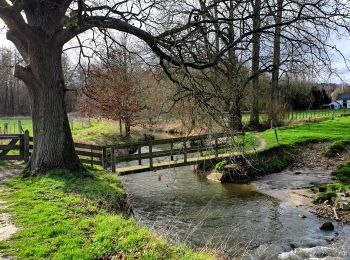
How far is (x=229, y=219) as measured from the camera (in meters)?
12.8

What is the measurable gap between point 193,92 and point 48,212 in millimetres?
4335

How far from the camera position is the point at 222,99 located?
981 cm

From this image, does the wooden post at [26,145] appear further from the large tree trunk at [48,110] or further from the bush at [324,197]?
the bush at [324,197]

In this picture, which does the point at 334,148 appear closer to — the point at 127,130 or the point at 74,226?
the point at 127,130

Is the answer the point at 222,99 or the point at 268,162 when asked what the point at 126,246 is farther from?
the point at 268,162

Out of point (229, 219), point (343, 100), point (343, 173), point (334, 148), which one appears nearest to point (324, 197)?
point (229, 219)

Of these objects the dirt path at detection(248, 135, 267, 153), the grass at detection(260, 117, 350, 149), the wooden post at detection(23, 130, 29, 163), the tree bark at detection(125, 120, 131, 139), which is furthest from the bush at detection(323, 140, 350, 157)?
the tree bark at detection(125, 120, 131, 139)

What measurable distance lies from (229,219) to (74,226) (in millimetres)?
6466

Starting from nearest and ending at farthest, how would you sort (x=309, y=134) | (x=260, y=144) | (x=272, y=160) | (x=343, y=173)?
(x=343, y=173)
(x=272, y=160)
(x=260, y=144)
(x=309, y=134)

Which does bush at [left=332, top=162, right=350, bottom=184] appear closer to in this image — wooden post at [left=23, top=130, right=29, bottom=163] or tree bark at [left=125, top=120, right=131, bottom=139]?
wooden post at [left=23, top=130, right=29, bottom=163]

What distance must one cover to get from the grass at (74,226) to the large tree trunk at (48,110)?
111 centimetres

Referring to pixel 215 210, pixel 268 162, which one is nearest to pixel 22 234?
pixel 215 210

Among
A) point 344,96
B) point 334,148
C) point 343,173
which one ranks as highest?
point 344,96

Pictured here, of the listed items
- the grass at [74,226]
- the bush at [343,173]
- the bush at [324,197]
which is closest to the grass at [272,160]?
the bush at [343,173]
